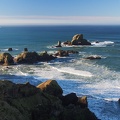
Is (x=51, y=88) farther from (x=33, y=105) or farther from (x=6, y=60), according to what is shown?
(x=6, y=60)

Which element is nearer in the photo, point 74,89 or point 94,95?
point 94,95

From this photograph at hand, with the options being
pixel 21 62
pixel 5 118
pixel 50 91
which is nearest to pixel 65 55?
pixel 21 62

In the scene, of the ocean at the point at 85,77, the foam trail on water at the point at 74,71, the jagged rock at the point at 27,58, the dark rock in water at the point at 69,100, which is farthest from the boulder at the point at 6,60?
the dark rock in water at the point at 69,100

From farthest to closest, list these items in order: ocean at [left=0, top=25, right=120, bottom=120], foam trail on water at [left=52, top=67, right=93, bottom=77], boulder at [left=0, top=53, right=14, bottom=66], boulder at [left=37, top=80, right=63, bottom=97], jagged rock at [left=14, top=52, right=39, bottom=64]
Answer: jagged rock at [left=14, top=52, right=39, bottom=64] < boulder at [left=0, top=53, right=14, bottom=66] < foam trail on water at [left=52, top=67, right=93, bottom=77] < ocean at [left=0, top=25, right=120, bottom=120] < boulder at [left=37, top=80, right=63, bottom=97]

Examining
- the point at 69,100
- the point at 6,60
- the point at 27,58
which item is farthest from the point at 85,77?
the point at 6,60

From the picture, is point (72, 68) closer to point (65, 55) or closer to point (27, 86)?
point (65, 55)

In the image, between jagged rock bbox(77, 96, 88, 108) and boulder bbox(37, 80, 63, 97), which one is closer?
jagged rock bbox(77, 96, 88, 108)

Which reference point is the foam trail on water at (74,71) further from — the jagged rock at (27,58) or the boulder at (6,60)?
the boulder at (6,60)

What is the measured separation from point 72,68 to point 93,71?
230 inches

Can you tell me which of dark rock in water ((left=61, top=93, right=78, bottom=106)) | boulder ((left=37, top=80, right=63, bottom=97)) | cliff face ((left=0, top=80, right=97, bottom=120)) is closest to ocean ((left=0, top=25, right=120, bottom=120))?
dark rock in water ((left=61, top=93, right=78, bottom=106))

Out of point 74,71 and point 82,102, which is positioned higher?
point 74,71

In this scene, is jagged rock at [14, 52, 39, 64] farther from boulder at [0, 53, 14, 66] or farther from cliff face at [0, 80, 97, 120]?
cliff face at [0, 80, 97, 120]

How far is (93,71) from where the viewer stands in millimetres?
59781

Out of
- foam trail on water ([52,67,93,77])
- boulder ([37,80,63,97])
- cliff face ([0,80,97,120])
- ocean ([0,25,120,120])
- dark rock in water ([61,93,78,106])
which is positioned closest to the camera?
cliff face ([0,80,97,120])
